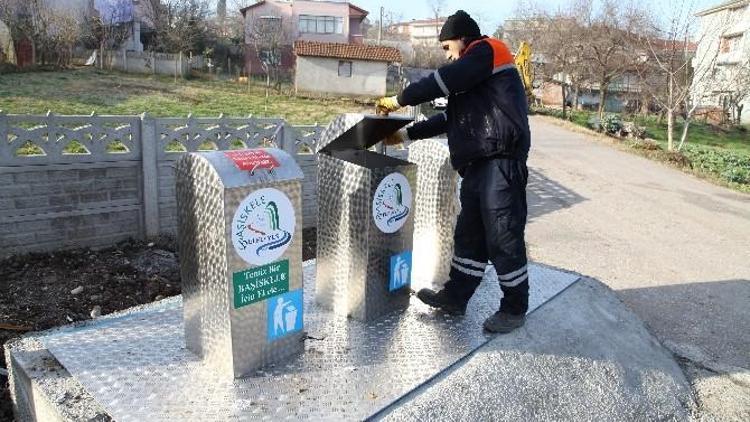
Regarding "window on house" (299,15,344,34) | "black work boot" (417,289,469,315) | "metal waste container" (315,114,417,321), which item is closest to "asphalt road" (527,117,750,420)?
"black work boot" (417,289,469,315)

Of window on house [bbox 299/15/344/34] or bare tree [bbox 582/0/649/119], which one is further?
window on house [bbox 299/15/344/34]

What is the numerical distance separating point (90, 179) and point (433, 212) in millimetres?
3476

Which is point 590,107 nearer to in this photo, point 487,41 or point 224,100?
point 224,100

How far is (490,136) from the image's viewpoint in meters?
3.13

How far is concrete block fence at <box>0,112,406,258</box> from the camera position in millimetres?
5160

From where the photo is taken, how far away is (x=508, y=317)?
11.2ft

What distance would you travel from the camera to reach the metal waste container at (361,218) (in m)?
3.21

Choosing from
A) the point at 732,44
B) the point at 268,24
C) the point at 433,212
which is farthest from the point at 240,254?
the point at 732,44

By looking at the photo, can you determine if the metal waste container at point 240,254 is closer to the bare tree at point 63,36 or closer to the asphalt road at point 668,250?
the asphalt road at point 668,250

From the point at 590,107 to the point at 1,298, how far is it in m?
40.9

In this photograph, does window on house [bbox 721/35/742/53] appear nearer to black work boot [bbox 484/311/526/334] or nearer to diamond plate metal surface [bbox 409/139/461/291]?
diamond plate metal surface [bbox 409/139/461/291]

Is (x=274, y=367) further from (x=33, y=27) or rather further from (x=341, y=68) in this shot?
(x=341, y=68)

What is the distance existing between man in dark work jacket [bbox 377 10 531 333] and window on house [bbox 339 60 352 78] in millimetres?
26747

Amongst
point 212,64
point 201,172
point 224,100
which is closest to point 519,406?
point 201,172
